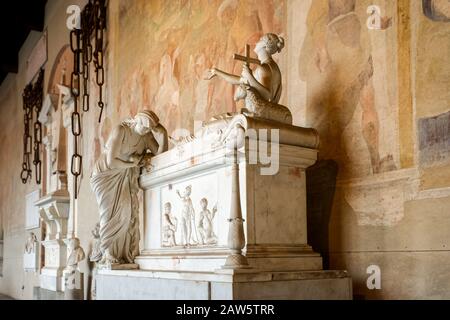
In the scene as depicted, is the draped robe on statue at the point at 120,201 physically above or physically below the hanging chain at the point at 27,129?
below

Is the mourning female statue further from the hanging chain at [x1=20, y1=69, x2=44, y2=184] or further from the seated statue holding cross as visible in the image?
the hanging chain at [x1=20, y1=69, x2=44, y2=184]

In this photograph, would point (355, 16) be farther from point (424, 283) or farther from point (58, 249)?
point (58, 249)

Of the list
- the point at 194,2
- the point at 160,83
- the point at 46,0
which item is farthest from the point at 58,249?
the point at 46,0

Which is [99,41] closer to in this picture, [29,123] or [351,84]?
[29,123]

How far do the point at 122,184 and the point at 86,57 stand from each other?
6.10 metres

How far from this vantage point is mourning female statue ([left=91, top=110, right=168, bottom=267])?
20.4 ft

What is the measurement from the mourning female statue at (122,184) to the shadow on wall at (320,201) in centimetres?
184

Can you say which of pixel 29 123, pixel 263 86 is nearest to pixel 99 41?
pixel 29 123

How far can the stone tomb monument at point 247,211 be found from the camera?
4070 mm

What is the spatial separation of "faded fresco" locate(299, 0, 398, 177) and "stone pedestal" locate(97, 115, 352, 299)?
37 cm

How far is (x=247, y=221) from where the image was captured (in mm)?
4324

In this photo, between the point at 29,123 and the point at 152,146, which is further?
the point at 29,123

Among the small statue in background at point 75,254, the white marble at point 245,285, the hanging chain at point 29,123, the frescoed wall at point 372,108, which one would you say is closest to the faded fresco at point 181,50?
the frescoed wall at point 372,108
